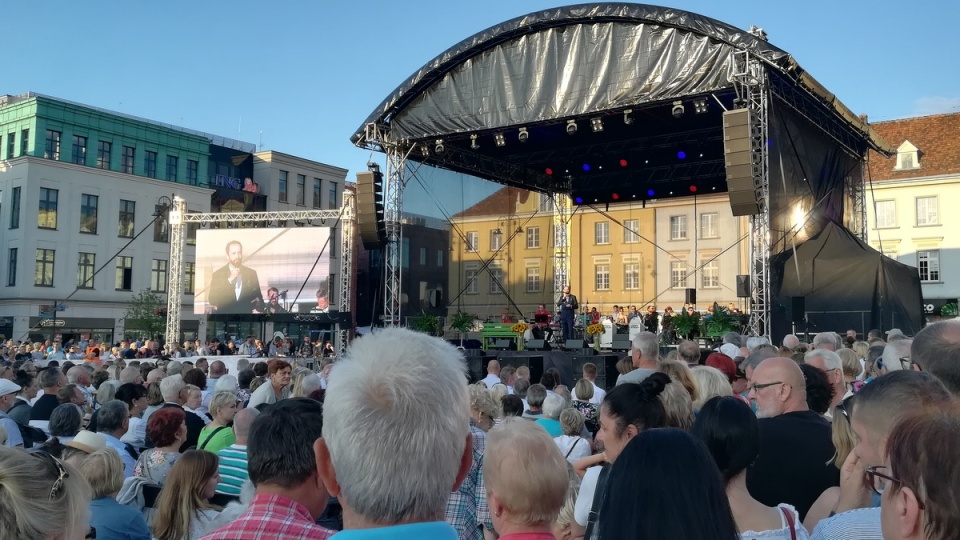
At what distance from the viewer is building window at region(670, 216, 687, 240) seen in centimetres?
2569

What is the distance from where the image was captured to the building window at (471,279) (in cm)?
2345

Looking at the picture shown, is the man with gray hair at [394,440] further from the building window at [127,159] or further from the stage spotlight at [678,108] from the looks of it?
the building window at [127,159]

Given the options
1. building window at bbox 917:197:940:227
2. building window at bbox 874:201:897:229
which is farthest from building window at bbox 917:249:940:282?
building window at bbox 874:201:897:229

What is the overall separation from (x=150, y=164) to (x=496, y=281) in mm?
28252

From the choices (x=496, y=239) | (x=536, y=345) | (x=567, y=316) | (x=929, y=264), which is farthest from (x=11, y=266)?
(x=929, y=264)

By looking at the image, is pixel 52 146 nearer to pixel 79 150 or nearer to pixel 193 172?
pixel 79 150

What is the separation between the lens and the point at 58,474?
1930 mm

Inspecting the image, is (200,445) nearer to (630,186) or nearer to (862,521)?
(862,521)

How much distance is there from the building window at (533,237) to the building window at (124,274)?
89.6ft

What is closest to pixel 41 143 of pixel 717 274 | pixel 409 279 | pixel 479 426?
pixel 409 279

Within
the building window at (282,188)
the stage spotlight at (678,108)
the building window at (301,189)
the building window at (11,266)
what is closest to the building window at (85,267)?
the building window at (11,266)

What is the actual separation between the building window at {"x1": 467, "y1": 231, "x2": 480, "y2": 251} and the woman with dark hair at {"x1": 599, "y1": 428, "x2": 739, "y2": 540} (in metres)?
21.3

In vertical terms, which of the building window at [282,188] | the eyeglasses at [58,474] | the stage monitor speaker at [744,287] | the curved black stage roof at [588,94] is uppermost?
the building window at [282,188]

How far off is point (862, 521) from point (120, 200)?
45.0 metres
